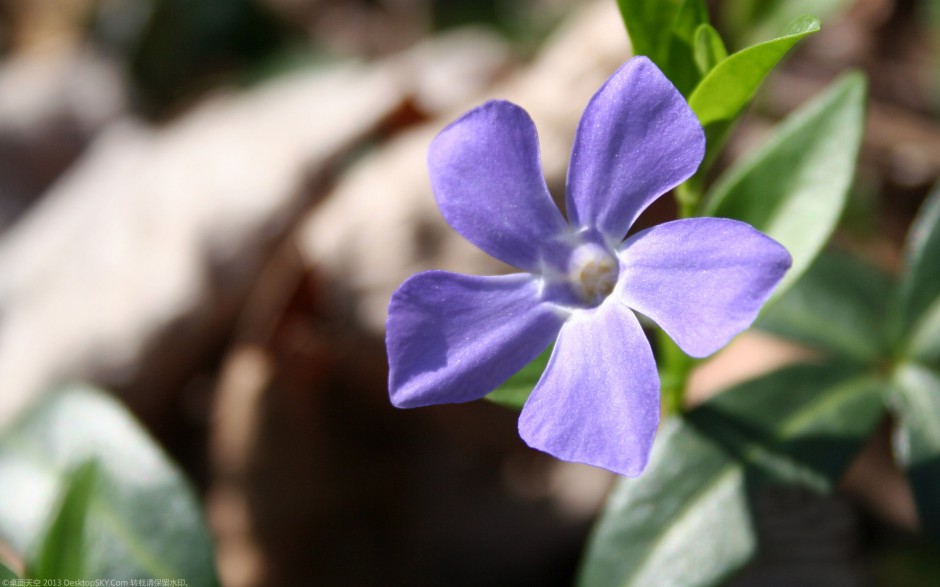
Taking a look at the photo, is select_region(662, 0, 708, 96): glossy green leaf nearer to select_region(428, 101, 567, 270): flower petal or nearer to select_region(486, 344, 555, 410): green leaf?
select_region(428, 101, 567, 270): flower petal

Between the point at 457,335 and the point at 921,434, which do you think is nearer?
the point at 457,335

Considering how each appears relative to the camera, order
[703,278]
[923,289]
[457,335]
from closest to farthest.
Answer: [703,278], [457,335], [923,289]

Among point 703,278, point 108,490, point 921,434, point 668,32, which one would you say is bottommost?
point 921,434

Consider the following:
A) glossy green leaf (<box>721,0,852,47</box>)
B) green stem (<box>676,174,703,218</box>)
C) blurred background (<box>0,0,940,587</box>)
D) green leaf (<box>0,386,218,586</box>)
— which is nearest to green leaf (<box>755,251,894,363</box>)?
green stem (<box>676,174,703,218</box>)

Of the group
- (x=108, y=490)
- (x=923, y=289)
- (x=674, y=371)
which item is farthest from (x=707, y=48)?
(x=108, y=490)

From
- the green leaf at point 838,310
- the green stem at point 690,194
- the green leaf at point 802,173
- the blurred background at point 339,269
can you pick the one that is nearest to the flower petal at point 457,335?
the green stem at point 690,194

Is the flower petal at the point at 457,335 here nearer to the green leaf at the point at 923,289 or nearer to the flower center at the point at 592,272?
the flower center at the point at 592,272

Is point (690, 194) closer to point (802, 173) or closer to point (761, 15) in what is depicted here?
point (802, 173)
